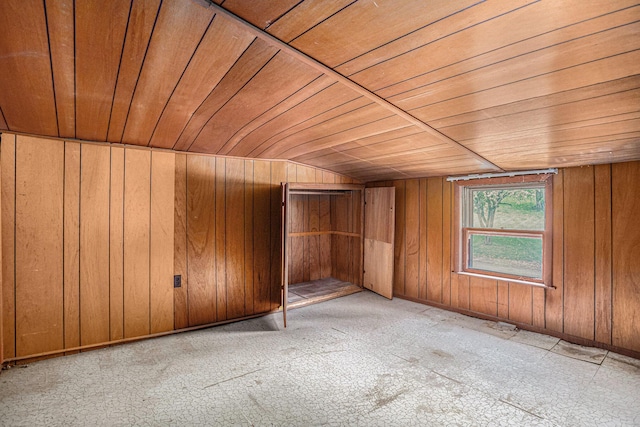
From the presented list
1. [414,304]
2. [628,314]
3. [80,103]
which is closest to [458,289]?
[414,304]

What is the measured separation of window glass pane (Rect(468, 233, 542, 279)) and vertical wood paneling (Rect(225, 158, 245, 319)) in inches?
109

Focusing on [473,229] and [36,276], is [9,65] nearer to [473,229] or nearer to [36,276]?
[36,276]

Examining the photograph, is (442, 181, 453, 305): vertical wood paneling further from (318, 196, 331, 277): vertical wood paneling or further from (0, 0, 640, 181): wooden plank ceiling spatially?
(318, 196, 331, 277): vertical wood paneling

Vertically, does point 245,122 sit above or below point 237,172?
above

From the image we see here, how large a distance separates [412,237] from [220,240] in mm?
2530

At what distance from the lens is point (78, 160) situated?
263 centimetres

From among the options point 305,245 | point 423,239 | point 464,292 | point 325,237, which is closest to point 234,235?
point 305,245

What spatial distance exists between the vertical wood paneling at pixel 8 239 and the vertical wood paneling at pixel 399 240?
404 centimetres

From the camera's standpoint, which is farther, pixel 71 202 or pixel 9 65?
pixel 71 202

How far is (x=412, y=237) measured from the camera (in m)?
4.30

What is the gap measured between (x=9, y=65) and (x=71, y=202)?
1447 mm

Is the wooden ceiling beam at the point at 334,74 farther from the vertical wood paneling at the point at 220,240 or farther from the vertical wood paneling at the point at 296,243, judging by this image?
the vertical wood paneling at the point at 296,243

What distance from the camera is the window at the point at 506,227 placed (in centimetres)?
322

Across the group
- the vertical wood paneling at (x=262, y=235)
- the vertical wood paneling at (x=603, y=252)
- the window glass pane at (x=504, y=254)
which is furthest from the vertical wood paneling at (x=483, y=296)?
the vertical wood paneling at (x=262, y=235)
